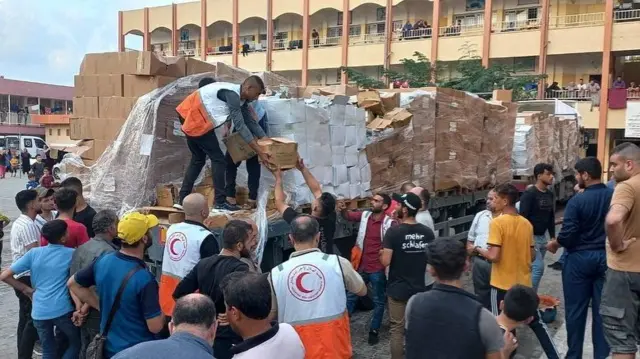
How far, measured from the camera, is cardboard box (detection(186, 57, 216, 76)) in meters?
6.47

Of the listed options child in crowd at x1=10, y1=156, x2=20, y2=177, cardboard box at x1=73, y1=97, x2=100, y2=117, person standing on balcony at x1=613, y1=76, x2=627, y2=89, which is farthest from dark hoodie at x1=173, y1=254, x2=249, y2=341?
child in crowd at x1=10, y1=156, x2=20, y2=177

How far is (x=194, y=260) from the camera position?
388 centimetres

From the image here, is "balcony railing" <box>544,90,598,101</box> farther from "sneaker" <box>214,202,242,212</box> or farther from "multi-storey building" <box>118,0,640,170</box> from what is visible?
"sneaker" <box>214,202,242,212</box>

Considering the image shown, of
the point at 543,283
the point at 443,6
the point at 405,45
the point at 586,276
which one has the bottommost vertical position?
the point at 543,283

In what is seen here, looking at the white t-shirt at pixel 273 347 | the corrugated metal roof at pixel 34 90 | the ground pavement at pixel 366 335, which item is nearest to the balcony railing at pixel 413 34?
the ground pavement at pixel 366 335

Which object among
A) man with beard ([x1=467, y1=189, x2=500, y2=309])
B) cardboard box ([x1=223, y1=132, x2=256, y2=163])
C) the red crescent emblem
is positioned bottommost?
man with beard ([x1=467, y1=189, x2=500, y2=309])

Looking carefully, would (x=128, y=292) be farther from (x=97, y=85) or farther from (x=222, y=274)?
(x=97, y=85)

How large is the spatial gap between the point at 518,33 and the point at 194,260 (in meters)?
28.1

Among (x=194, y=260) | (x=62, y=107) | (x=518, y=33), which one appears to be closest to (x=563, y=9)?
(x=518, y=33)

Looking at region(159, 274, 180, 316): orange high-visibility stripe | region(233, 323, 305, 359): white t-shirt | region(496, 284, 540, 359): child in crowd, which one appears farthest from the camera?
region(159, 274, 180, 316): orange high-visibility stripe

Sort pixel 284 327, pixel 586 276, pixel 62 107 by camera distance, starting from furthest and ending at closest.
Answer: pixel 62 107 → pixel 586 276 → pixel 284 327

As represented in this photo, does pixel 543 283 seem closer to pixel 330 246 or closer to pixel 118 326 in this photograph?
pixel 330 246

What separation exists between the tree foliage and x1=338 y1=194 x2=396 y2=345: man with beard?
1984cm

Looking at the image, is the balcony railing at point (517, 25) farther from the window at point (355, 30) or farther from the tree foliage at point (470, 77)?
the window at point (355, 30)
